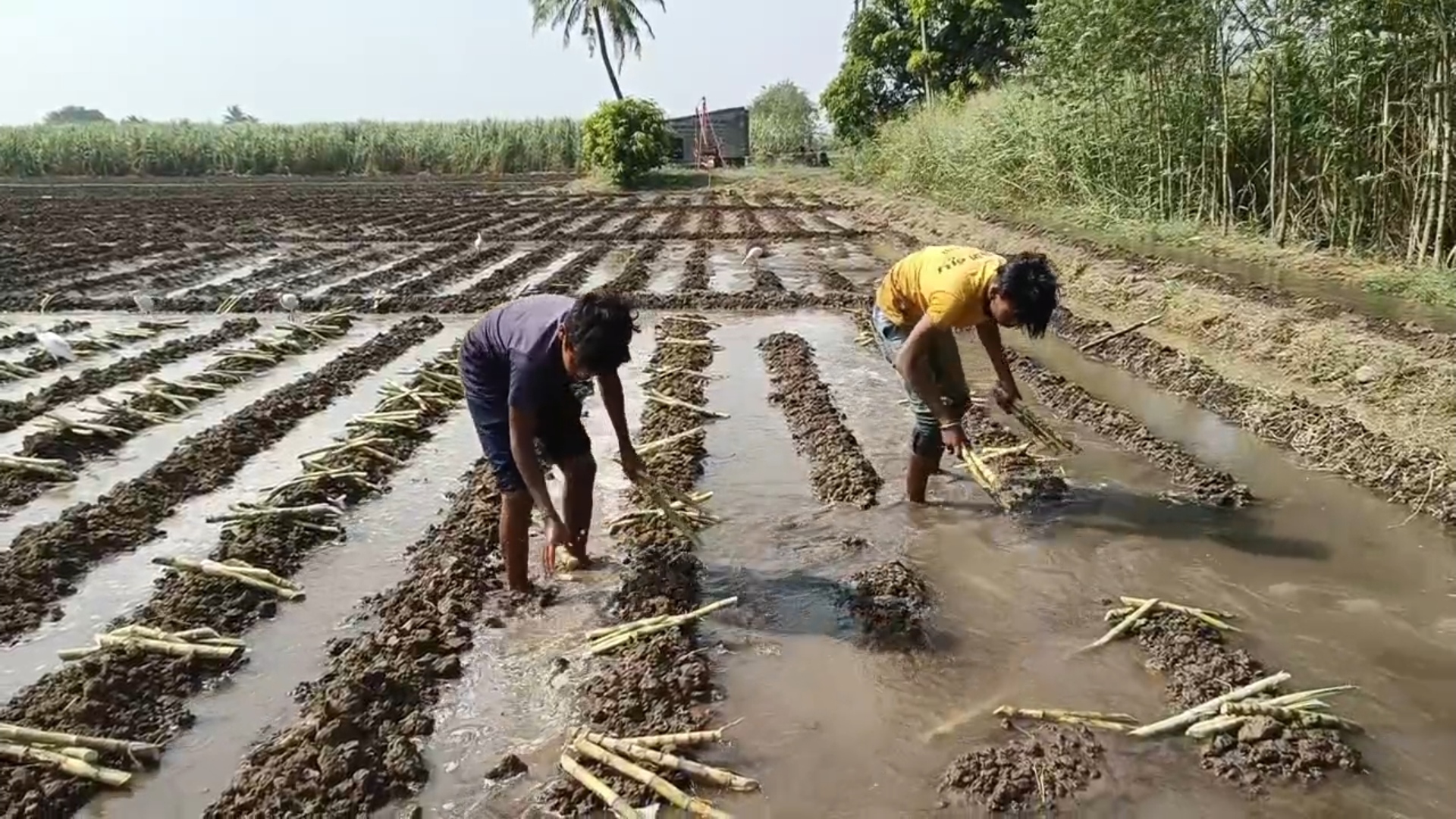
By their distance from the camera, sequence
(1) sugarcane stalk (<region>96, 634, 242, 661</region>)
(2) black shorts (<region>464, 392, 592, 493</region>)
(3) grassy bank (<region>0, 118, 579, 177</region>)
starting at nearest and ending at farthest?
(1) sugarcane stalk (<region>96, 634, 242, 661</region>) < (2) black shorts (<region>464, 392, 592, 493</region>) < (3) grassy bank (<region>0, 118, 579, 177</region>)

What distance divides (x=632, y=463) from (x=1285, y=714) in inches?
96.9

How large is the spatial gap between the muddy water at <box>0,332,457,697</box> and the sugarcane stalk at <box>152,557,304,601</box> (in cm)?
21

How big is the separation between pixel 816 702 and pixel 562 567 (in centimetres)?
151

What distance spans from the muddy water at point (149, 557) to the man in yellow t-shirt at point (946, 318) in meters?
3.40

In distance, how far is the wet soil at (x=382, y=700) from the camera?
3184 millimetres

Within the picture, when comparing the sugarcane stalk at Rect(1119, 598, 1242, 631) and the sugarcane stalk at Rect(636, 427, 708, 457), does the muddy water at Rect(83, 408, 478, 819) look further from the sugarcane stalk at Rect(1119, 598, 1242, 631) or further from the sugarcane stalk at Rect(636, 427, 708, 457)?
the sugarcane stalk at Rect(1119, 598, 1242, 631)

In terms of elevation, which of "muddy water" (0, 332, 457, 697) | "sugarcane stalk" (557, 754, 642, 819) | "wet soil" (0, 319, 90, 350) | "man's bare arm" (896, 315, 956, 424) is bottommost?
"sugarcane stalk" (557, 754, 642, 819)

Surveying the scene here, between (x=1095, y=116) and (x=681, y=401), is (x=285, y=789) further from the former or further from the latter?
(x=1095, y=116)

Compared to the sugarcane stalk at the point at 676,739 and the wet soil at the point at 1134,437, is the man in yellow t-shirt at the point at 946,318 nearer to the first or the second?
the wet soil at the point at 1134,437

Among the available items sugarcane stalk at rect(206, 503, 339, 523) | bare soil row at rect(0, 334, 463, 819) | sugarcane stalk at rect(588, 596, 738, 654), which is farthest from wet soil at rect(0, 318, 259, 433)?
sugarcane stalk at rect(588, 596, 738, 654)

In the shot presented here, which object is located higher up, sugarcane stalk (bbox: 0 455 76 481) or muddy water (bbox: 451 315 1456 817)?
sugarcane stalk (bbox: 0 455 76 481)

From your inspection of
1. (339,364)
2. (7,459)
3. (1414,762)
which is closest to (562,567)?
(1414,762)

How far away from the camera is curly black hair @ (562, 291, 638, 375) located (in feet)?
11.7

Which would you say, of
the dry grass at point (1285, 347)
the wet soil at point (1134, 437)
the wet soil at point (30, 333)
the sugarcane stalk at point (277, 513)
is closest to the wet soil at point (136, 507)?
the sugarcane stalk at point (277, 513)
